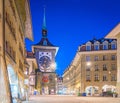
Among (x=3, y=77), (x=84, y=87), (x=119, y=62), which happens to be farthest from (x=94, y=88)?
(x=3, y=77)

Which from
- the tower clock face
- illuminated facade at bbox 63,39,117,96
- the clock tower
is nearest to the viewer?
illuminated facade at bbox 63,39,117,96

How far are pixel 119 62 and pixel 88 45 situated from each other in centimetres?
3865

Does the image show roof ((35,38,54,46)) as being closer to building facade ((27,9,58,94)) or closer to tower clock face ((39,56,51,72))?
building facade ((27,9,58,94))

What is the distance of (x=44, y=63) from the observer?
438 ft

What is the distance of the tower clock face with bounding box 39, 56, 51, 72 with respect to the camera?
131375 mm

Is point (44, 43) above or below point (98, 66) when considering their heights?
above

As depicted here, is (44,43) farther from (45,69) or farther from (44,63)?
(45,69)

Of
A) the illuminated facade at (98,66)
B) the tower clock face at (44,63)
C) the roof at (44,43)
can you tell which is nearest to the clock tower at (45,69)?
the tower clock face at (44,63)

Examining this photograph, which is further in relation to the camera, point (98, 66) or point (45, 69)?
point (45, 69)

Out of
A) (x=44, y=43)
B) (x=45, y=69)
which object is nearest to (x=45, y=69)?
(x=45, y=69)

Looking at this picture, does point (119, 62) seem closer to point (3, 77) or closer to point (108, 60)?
point (108, 60)

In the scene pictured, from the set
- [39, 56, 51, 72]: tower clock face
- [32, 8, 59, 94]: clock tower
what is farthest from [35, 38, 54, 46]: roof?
[39, 56, 51, 72]: tower clock face

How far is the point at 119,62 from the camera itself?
208 ft

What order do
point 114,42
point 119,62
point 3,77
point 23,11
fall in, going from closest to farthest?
1. point 3,77
2. point 23,11
3. point 119,62
4. point 114,42
